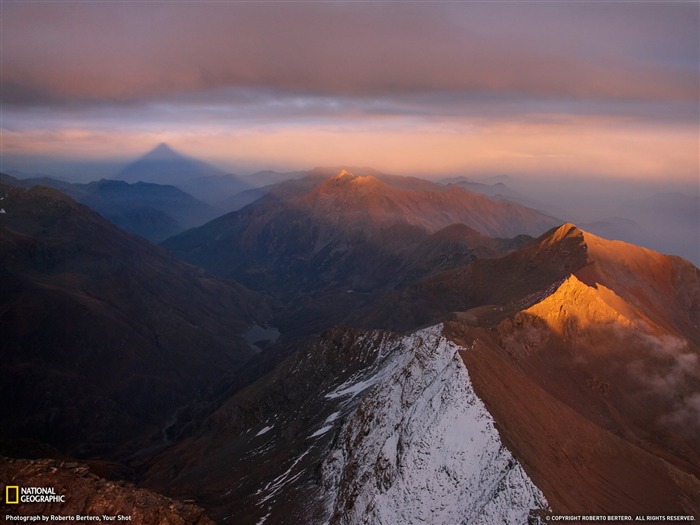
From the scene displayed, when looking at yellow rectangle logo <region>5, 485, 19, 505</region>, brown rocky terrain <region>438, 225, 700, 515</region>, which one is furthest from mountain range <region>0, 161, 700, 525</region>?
yellow rectangle logo <region>5, 485, 19, 505</region>

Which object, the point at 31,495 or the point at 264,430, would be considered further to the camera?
the point at 264,430

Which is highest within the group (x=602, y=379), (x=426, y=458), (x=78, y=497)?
(x=78, y=497)

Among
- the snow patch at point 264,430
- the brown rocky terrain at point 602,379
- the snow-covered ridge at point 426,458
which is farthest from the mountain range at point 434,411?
the snow patch at point 264,430

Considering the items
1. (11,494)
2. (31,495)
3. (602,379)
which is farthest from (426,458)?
(602,379)

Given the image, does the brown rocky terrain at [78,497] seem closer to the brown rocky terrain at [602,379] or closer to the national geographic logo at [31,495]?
the national geographic logo at [31,495]

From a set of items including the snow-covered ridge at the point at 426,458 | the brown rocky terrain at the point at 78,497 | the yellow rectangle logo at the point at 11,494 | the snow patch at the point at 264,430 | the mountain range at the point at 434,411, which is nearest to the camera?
the yellow rectangle logo at the point at 11,494

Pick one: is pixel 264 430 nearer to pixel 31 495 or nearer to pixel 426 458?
pixel 426 458
